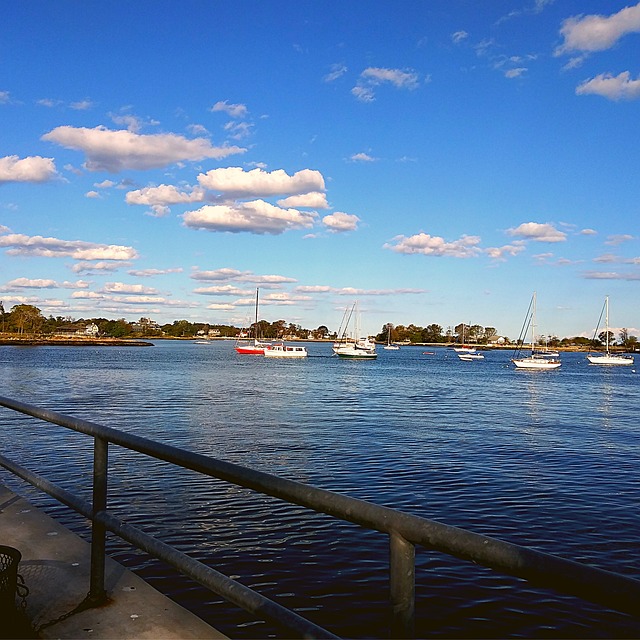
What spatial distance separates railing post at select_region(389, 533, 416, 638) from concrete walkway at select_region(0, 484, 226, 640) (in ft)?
5.29

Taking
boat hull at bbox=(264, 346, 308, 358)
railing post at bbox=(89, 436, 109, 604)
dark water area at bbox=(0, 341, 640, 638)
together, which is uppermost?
railing post at bbox=(89, 436, 109, 604)

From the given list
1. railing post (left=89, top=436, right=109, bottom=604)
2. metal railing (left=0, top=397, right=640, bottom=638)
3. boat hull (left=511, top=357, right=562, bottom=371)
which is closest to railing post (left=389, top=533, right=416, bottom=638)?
metal railing (left=0, top=397, right=640, bottom=638)

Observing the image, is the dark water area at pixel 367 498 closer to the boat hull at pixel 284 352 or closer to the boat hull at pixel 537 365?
the boat hull at pixel 537 365

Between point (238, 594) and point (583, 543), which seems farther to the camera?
point (583, 543)

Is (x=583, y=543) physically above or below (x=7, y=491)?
below

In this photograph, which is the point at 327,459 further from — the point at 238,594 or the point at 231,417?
the point at 238,594

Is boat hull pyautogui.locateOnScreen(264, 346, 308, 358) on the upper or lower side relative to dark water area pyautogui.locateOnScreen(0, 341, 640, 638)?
upper

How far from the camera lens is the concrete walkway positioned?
3451 millimetres

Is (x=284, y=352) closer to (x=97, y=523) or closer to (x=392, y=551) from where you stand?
(x=97, y=523)

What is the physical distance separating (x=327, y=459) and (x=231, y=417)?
476 inches

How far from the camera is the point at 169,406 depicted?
34.9 m

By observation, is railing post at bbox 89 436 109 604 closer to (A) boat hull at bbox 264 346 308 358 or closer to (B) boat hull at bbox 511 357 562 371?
(B) boat hull at bbox 511 357 562 371

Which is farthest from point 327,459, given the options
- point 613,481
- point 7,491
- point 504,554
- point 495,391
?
point 495,391

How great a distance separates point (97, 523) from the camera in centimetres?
359
